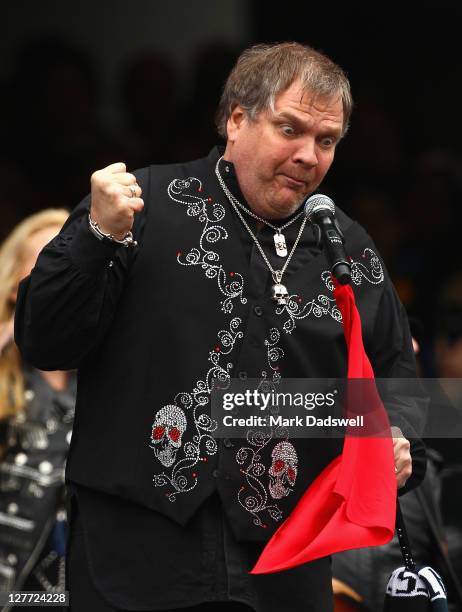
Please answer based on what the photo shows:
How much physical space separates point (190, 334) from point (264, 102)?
55 cm

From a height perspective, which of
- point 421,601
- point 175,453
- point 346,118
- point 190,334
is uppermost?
point 346,118

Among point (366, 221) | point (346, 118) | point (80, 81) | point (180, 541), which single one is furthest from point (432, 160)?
point (180, 541)

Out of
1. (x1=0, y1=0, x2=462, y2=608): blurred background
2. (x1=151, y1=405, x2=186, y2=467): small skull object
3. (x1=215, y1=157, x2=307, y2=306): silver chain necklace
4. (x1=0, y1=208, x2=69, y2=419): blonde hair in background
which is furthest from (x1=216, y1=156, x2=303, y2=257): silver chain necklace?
(x1=0, y1=0, x2=462, y2=608): blurred background

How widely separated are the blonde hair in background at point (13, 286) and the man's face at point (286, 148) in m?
1.73

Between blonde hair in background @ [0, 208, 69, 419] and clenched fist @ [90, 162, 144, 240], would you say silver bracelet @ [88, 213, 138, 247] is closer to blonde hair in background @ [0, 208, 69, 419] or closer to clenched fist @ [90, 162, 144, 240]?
clenched fist @ [90, 162, 144, 240]

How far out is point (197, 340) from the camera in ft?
9.38

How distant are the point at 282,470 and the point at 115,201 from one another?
69 cm

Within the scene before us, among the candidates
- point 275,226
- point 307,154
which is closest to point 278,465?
point 275,226

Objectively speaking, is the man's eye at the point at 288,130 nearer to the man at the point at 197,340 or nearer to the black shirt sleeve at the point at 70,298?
the man at the point at 197,340

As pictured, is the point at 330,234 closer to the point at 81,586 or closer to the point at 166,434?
the point at 166,434

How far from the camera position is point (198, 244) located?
295 centimetres

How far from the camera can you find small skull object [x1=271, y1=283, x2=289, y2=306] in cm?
293

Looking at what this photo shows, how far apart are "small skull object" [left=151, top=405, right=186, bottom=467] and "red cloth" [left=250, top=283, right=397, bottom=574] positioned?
0.93ft

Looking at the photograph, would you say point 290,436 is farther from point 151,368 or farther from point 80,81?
point 80,81
